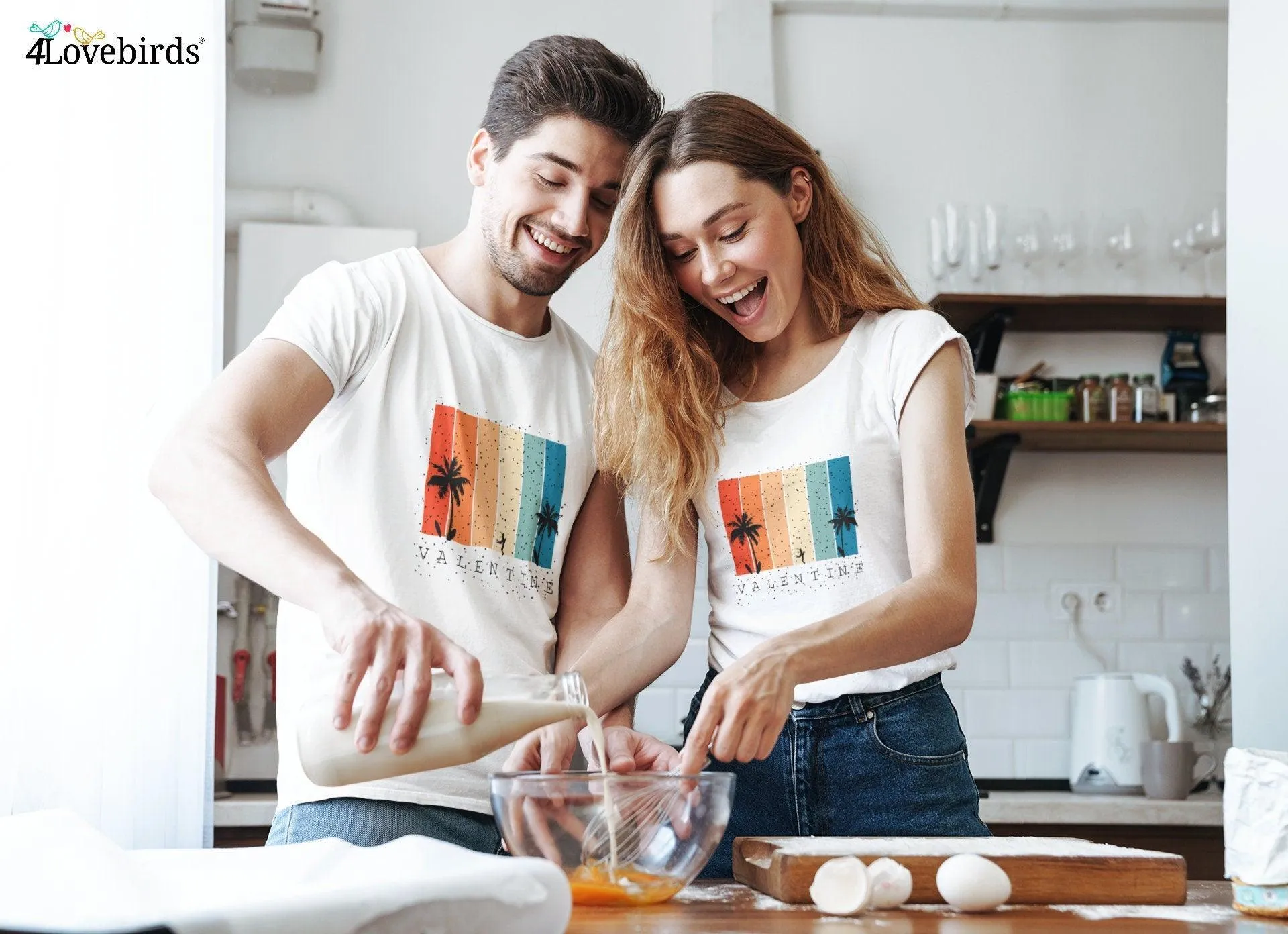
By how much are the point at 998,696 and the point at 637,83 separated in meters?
2.24

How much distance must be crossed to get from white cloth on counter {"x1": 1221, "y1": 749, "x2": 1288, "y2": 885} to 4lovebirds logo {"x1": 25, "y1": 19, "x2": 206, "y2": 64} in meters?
1.93

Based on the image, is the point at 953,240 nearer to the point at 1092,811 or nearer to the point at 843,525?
the point at 1092,811

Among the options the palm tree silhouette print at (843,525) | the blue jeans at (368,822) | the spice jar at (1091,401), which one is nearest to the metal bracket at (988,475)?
the spice jar at (1091,401)

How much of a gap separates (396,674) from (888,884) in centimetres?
41

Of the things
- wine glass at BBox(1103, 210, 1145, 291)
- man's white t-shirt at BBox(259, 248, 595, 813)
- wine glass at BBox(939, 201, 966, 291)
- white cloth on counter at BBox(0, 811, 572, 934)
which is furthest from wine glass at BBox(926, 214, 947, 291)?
white cloth on counter at BBox(0, 811, 572, 934)

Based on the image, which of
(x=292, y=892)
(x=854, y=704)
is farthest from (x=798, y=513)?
(x=292, y=892)

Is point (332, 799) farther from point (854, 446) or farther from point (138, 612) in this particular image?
point (138, 612)

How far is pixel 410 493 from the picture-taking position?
4.94 ft

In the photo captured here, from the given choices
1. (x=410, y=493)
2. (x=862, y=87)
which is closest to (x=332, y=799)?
(x=410, y=493)

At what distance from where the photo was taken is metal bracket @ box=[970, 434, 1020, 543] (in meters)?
3.31

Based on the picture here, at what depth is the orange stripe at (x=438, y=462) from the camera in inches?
59.2

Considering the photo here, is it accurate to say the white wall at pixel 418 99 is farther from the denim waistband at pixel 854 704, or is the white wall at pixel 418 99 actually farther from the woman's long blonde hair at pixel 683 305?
the denim waistband at pixel 854 704

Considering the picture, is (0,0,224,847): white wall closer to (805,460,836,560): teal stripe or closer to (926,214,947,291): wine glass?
(805,460,836,560): teal stripe

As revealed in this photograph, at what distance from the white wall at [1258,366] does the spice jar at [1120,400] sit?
1.60 metres
